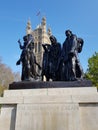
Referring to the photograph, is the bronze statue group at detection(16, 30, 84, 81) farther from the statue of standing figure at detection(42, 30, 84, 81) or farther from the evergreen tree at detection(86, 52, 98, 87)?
the evergreen tree at detection(86, 52, 98, 87)

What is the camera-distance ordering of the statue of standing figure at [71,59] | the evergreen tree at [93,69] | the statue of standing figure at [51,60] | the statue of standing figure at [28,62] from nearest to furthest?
1. the statue of standing figure at [71,59]
2. the statue of standing figure at [28,62]
3. the statue of standing figure at [51,60]
4. the evergreen tree at [93,69]

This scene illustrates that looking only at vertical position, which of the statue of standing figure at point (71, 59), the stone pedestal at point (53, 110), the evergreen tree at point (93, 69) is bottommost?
the stone pedestal at point (53, 110)

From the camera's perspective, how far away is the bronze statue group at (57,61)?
10852 mm

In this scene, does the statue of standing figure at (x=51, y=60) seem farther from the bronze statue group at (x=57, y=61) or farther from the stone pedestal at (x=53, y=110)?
the stone pedestal at (x=53, y=110)

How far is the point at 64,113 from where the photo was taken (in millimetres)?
9180

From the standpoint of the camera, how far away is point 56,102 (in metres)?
9.38

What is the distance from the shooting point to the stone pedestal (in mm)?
9078

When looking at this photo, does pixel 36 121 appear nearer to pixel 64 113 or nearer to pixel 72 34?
pixel 64 113

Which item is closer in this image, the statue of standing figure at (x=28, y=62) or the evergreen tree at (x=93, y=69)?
the statue of standing figure at (x=28, y=62)

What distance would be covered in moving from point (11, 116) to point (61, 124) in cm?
196

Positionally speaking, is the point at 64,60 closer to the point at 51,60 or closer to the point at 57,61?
the point at 57,61

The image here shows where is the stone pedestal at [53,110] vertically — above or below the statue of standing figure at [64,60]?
below

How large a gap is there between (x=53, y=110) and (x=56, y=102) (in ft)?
1.00

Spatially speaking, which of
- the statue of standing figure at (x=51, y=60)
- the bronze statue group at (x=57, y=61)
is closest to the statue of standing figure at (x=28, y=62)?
the bronze statue group at (x=57, y=61)
